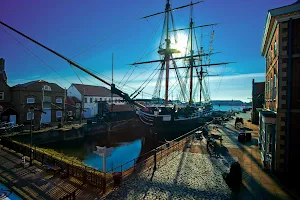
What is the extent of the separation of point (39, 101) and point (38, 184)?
93.8 feet

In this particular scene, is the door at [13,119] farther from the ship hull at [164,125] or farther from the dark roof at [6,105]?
the ship hull at [164,125]

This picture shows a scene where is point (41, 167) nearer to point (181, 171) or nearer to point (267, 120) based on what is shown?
point (181, 171)

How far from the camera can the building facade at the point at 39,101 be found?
3034 centimetres

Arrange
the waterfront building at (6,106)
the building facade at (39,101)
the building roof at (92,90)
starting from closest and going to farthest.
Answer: the waterfront building at (6,106) → the building facade at (39,101) → the building roof at (92,90)

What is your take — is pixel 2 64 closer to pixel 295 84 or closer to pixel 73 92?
pixel 73 92

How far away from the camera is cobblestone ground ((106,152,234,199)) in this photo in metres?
7.67

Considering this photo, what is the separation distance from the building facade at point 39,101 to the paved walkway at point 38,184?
63.4 ft

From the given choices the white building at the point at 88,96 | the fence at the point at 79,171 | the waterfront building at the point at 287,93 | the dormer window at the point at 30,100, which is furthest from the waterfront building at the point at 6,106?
the waterfront building at the point at 287,93

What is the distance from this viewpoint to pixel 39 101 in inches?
1300

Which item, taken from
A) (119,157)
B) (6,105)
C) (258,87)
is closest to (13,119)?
(6,105)

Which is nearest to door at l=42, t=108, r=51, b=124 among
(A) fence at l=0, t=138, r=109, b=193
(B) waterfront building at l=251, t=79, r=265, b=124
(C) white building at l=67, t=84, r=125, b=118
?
(C) white building at l=67, t=84, r=125, b=118

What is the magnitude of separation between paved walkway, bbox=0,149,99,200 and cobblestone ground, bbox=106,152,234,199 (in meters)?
1.92

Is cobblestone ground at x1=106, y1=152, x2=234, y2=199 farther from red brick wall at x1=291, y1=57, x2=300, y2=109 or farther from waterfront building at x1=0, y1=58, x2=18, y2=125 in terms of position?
waterfront building at x1=0, y1=58, x2=18, y2=125

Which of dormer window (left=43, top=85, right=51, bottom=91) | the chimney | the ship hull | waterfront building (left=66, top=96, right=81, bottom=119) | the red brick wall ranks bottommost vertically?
the ship hull
